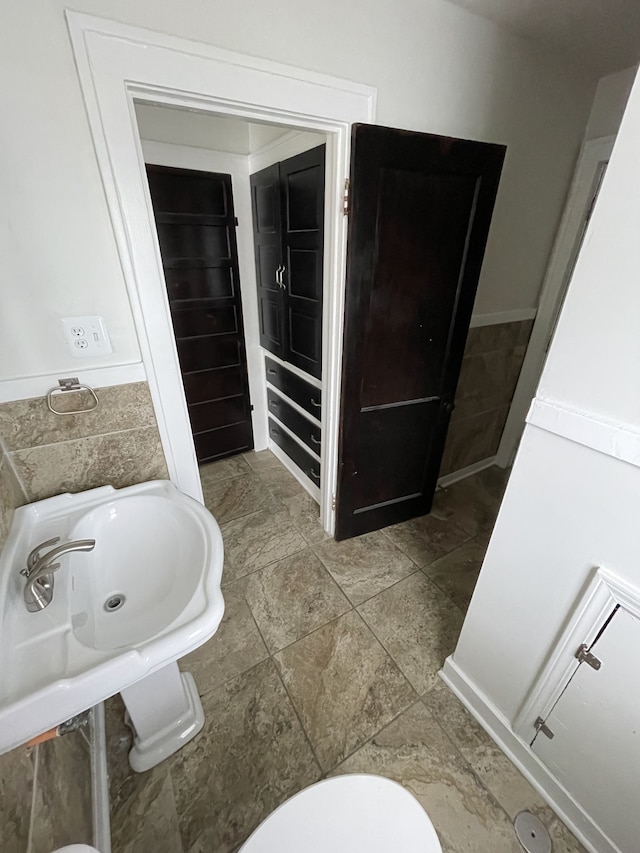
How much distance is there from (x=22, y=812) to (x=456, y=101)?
91.1 inches

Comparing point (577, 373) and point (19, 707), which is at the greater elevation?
point (577, 373)

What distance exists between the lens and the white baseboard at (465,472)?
2.44 metres

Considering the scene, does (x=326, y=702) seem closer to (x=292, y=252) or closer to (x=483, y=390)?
(x=483, y=390)

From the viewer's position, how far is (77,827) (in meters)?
0.80

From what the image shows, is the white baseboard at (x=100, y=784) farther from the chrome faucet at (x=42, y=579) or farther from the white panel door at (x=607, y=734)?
the white panel door at (x=607, y=734)

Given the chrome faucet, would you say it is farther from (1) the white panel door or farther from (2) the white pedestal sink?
(1) the white panel door

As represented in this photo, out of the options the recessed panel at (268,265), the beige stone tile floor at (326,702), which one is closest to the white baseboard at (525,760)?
the beige stone tile floor at (326,702)

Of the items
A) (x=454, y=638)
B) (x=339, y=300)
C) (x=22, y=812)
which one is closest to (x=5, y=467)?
(x=22, y=812)

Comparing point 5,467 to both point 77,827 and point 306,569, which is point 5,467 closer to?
point 77,827

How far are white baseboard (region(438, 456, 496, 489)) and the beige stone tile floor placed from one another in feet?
1.41

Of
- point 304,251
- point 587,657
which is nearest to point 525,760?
point 587,657

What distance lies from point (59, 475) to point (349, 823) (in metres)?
1.20

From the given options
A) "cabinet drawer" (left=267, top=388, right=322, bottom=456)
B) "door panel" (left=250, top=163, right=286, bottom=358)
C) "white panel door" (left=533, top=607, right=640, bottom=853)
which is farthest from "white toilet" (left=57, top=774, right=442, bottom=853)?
"door panel" (left=250, top=163, right=286, bottom=358)

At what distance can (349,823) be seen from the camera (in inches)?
29.0
